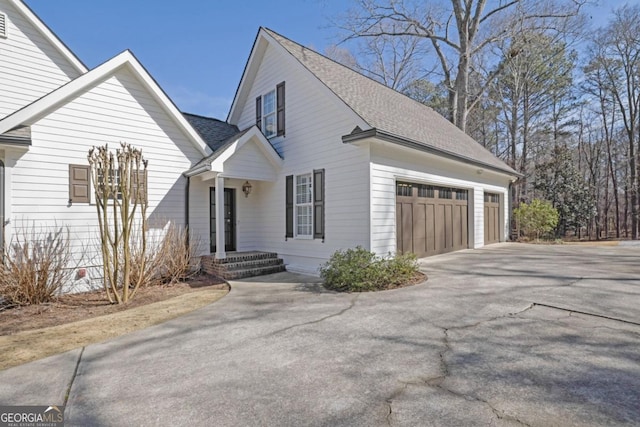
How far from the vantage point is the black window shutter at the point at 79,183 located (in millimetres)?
7301

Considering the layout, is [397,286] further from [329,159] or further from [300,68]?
[300,68]

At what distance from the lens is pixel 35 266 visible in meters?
6.16

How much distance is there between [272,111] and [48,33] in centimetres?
639

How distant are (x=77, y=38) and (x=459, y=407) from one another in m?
14.4

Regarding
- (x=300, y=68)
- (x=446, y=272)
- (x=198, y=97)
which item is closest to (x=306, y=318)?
(x=446, y=272)

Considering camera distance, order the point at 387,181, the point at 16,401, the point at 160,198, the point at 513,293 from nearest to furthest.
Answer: the point at 16,401 → the point at 513,293 → the point at 387,181 → the point at 160,198

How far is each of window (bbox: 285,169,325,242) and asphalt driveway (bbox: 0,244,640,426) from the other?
3255 mm

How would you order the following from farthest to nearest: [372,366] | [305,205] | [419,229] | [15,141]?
[419,229] < [305,205] < [15,141] < [372,366]

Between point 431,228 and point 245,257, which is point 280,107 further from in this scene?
point 431,228

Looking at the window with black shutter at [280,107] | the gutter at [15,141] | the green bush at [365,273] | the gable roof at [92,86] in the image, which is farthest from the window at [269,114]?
the gutter at [15,141]

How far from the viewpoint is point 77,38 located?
36.0 feet

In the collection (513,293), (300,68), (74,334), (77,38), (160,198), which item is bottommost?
(74,334)

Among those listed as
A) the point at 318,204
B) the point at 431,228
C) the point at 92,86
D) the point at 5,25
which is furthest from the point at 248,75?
the point at 431,228

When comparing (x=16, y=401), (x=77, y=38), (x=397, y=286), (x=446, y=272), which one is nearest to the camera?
(x=16, y=401)
